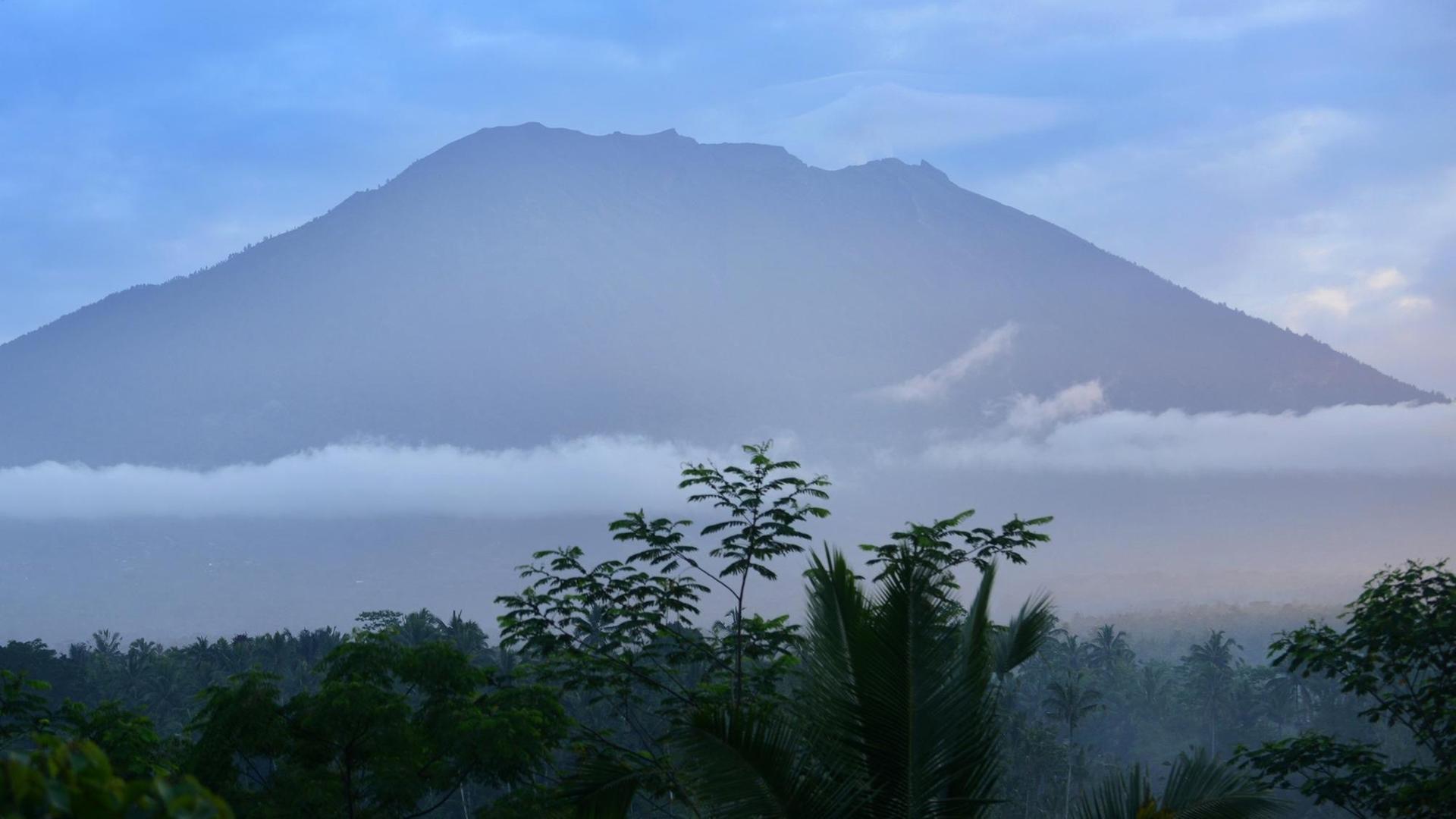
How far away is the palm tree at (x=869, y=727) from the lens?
6.54 meters

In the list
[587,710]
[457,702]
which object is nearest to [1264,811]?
[457,702]

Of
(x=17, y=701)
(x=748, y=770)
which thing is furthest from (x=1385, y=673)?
(x=17, y=701)

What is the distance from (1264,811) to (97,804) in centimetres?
685

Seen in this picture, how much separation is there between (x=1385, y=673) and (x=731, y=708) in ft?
31.0

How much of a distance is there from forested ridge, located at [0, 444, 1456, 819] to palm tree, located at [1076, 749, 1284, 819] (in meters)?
0.02

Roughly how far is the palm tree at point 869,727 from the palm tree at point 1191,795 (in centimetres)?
76

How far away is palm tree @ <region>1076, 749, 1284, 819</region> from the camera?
723 cm

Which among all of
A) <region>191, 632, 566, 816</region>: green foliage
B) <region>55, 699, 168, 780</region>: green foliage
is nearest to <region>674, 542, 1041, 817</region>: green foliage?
<region>191, 632, 566, 816</region>: green foliage

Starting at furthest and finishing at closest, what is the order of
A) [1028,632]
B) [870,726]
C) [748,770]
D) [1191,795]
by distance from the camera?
[1028,632]
[1191,795]
[870,726]
[748,770]

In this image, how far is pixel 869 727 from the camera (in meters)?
6.82

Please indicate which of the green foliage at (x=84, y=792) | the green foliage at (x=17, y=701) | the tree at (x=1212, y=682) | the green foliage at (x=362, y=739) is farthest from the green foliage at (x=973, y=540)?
the tree at (x=1212, y=682)

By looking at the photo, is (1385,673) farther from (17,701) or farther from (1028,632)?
(17,701)

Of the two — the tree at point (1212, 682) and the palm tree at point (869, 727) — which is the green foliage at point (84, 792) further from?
the tree at point (1212, 682)

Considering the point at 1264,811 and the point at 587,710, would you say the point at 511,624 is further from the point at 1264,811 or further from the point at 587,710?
the point at 587,710
